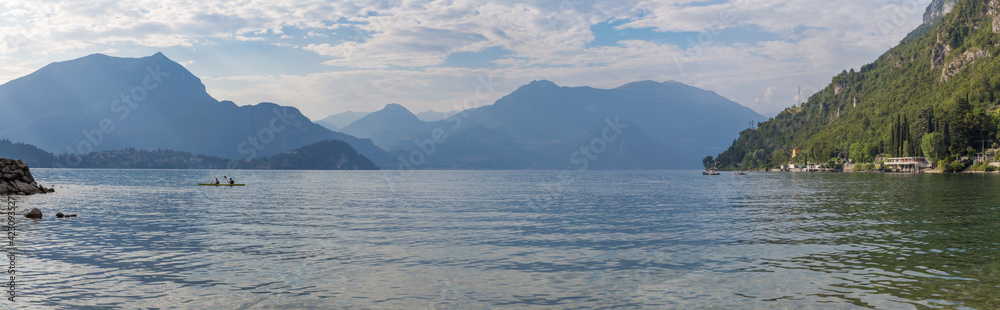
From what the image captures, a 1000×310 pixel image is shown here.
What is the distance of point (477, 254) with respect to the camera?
1303 inches

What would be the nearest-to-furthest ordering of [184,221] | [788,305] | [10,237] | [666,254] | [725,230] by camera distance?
[788,305] → [666,254] → [10,237] → [725,230] → [184,221]

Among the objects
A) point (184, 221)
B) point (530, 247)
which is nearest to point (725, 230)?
point (530, 247)

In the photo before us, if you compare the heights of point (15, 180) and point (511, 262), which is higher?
point (15, 180)

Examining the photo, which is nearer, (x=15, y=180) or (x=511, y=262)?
Result: (x=511, y=262)

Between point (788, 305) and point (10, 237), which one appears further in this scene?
point (10, 237)

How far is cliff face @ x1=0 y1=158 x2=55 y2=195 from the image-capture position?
93125mm

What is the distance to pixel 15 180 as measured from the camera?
9750 centimetres

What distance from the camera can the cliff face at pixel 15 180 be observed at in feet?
306

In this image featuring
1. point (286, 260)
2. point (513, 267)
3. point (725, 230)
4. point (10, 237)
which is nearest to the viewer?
point (513, 267)

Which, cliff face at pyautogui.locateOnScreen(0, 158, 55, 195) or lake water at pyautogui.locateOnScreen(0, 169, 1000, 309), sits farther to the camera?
cliff face at pyautogui.locateOnScreen(0, 158, 55, 195)

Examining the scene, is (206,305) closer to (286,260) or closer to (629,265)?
(286,260)

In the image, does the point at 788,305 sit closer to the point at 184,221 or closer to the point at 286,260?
the point at 286,260

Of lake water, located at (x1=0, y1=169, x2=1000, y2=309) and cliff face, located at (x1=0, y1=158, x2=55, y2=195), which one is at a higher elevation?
cliff face, located at (x1=0, y1=158, x2=55, y2=195)

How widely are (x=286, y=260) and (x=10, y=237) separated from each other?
23.8 meters
